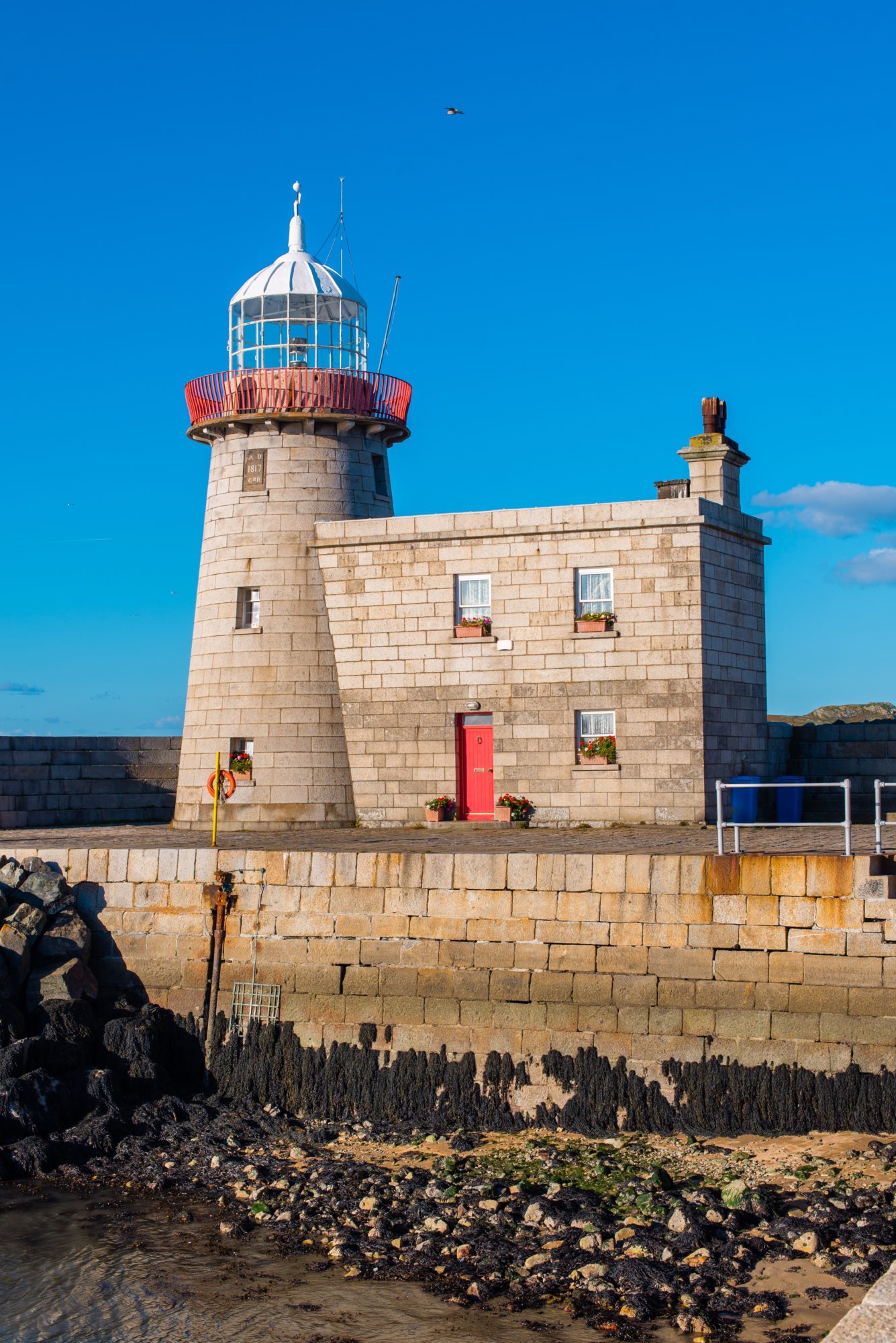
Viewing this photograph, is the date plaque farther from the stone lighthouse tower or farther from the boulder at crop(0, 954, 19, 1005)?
the boulder at crop(0, 954, 19, 1005)

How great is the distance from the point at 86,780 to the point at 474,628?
7835mm

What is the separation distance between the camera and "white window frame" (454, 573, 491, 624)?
20938mm

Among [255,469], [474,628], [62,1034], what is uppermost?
[255,469]

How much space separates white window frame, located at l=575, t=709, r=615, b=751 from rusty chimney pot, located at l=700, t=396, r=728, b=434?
475 cm

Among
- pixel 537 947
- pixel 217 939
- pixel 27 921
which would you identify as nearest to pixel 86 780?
pixel 27 921

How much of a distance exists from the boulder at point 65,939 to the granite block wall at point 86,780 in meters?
7.10

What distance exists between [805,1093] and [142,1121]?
6378 mm

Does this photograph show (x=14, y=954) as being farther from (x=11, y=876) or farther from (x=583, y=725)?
(x=583, y=725)

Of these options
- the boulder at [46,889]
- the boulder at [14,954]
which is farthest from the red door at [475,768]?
the boulder at [14,954]

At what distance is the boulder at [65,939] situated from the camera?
1570cm

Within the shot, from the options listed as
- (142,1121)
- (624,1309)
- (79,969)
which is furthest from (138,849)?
(624,1309)

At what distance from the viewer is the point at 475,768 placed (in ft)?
68.6

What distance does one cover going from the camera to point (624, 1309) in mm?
9477

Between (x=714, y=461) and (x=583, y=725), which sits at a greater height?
(x=714, y=461)
